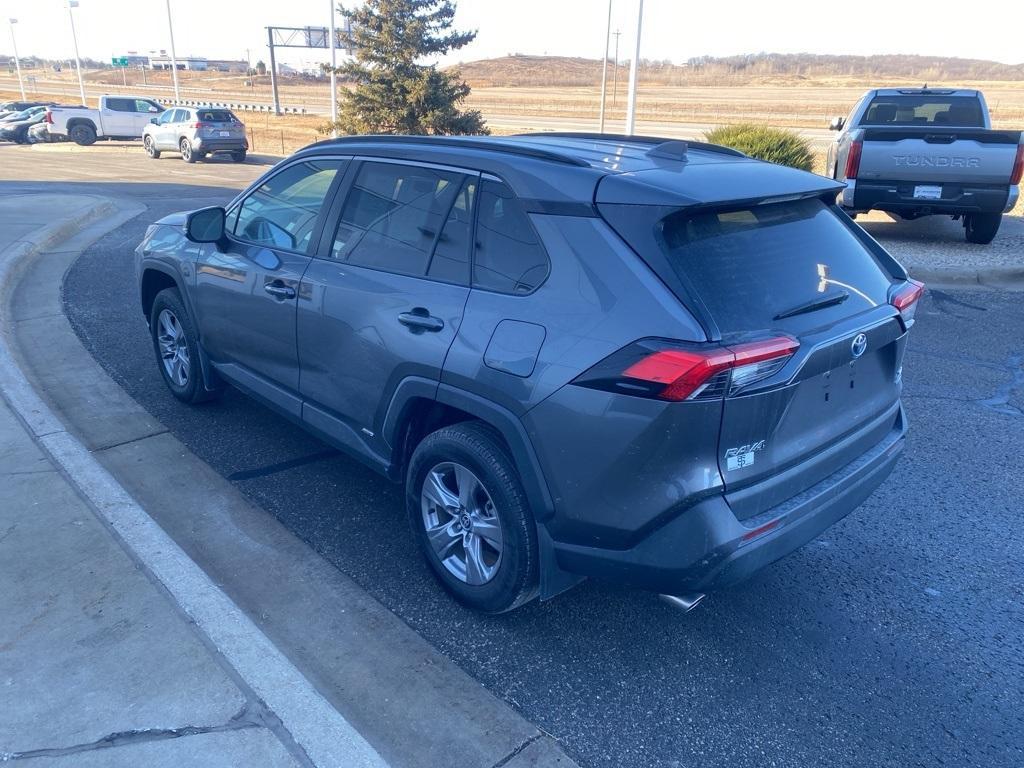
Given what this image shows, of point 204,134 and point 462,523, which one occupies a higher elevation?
point 462,523

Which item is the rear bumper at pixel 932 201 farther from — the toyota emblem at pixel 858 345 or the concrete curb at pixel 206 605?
the concrete curb at pixel 206 605

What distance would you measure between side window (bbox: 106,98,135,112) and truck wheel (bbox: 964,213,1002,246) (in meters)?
30.2

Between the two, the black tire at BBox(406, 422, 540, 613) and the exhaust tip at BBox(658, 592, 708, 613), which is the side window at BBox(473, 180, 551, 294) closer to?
the black tire at BBox(406, 422, 540, 613)

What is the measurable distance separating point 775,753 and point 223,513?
278 cm

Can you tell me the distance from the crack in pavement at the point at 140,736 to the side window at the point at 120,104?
33.8m

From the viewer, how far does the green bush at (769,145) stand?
12586mm

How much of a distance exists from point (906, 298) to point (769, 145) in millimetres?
9966

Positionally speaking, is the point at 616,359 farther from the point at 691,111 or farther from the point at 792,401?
the point at 691,111

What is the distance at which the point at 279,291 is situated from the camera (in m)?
4.17

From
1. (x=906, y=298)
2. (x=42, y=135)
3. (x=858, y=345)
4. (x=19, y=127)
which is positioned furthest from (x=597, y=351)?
(x=19, y=127)

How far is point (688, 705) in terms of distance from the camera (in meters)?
2.98

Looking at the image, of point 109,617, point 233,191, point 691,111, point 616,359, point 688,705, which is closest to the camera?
point 616,359

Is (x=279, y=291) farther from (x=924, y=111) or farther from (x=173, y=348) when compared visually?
(x=924, y=111)

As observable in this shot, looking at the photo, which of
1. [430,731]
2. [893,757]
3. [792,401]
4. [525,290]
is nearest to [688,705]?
[893,757]
